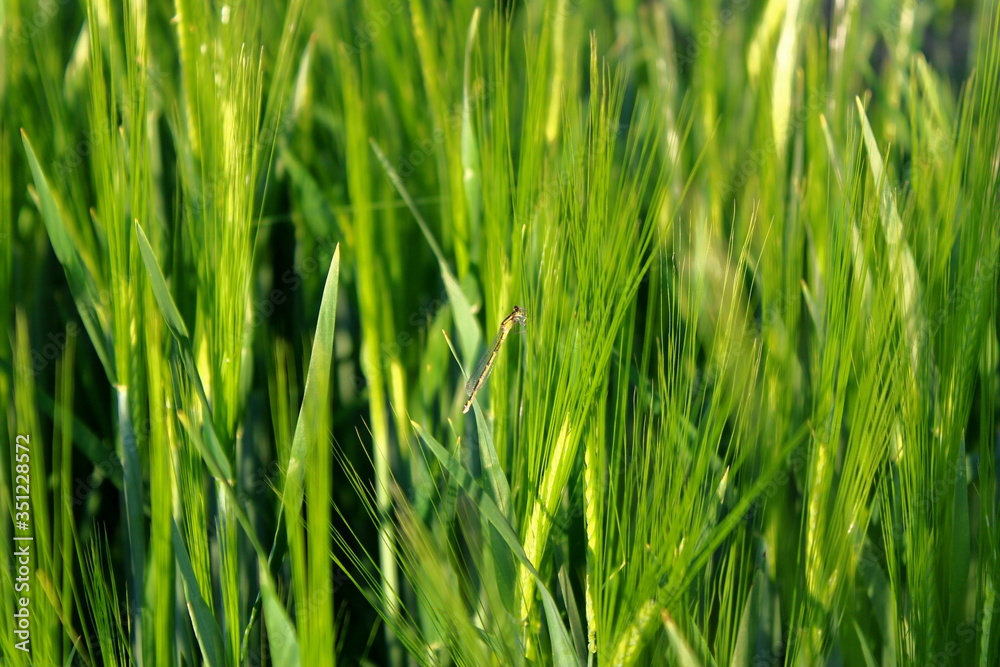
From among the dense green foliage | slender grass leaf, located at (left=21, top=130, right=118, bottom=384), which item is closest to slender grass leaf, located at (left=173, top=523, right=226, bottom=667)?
the dense green foliage

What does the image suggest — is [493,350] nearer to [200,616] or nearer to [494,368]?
[494,368]

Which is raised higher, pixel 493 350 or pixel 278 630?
pixel 493 350

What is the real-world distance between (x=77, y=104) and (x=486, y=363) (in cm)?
44

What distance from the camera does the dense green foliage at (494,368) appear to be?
1.18ft

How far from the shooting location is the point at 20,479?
0.48 m

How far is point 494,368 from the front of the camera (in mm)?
396

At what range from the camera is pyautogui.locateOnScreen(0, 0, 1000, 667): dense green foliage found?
359mm

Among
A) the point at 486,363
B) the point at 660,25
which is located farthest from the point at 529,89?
the point at 660,25

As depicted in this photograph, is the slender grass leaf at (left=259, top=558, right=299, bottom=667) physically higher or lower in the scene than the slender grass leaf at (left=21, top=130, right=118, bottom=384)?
lower

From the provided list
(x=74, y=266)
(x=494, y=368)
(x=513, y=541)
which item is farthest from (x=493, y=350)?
(x=74, y=266)

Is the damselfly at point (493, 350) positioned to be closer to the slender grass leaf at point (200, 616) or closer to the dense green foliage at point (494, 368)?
the dense green foliage at point (494, 368)

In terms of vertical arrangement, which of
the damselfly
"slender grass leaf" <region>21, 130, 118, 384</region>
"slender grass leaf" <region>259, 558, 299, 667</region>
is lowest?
"slender grass leaf" <region>259, 558, 299, 667</region>

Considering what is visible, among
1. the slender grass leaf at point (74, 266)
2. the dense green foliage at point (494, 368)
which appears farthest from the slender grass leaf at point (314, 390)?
the slender grass leaf at point (74, 266)

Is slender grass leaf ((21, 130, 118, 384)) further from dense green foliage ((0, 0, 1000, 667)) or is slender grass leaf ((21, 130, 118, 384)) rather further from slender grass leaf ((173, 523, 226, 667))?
slender grass leaf ((173, 523, 226, 667))
